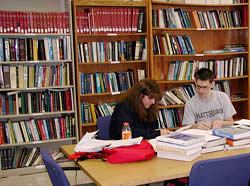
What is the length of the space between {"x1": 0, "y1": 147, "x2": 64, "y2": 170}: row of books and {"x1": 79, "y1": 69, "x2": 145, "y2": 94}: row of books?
0.95 metres

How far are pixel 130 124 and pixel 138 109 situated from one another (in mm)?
147

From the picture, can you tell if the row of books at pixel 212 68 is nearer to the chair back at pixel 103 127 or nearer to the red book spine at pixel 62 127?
the red book spine at pixel 62 127

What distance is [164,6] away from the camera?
452 cm

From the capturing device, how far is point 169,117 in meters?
4.50

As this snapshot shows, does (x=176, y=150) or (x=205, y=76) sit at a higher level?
(x=205, y=76)

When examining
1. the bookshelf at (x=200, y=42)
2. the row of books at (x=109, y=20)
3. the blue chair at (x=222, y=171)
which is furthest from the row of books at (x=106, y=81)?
the blue chair at (x=222, y=171)

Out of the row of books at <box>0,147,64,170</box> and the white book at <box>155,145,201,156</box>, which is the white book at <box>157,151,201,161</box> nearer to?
the white book at <box>155,145,201,156</box>

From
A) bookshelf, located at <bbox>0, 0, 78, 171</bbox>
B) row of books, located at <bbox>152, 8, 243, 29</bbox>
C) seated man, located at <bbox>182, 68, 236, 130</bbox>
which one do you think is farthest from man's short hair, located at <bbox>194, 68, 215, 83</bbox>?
bookshelf, located at <bbox>0, 0, 78, 171</bbox>

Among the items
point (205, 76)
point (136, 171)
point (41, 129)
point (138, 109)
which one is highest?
point (205, 76)

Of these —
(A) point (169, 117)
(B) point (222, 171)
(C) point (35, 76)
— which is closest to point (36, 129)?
(C) point (35, 76)

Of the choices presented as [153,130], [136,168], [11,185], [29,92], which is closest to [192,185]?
[136,168]

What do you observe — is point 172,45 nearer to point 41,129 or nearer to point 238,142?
point 41,129

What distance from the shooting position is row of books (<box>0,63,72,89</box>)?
3866 mm

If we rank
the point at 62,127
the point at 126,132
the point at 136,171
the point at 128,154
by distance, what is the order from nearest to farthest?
the point at 136,171 < the point at 128,154 < the point at 126,132 < the point at 62,127
